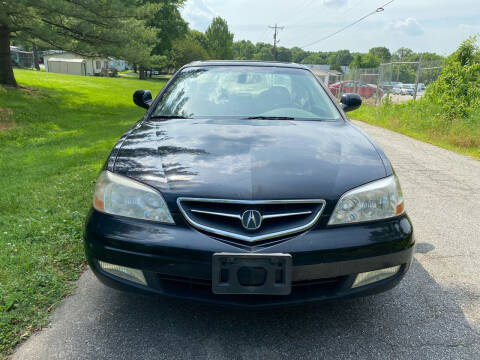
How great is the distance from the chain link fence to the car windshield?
35.5ft

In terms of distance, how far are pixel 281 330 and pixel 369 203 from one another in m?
0.87

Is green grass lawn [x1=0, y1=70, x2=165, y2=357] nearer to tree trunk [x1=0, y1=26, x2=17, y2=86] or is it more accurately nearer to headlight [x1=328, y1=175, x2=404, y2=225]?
headlight [x1=328, y1=175, x2=404, y2=225]

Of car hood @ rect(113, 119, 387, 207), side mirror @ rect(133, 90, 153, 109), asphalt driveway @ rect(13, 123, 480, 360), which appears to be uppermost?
side mirror @ rect(133, 90, 153, 109)

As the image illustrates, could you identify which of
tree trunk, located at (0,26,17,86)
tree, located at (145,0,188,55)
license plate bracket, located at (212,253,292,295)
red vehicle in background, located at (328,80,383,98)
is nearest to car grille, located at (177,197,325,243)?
license plate bracket, located at (212,253,292,295)

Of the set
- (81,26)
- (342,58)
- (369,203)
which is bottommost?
(369,203)

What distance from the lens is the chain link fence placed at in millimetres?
13812

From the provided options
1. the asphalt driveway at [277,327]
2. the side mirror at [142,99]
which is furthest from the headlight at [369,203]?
the side mirror at [142,99]

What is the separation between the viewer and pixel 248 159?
233cm

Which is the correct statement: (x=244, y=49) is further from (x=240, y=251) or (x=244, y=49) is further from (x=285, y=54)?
(x=240, y=251)

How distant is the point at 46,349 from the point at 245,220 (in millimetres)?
1253

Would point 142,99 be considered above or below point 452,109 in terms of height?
above

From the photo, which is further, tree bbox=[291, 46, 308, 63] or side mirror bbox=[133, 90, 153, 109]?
tree bbox=[291, 46, 308, 63]

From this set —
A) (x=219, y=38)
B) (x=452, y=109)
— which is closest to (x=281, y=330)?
(x=452, y=109)

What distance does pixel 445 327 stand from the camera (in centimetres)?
237
